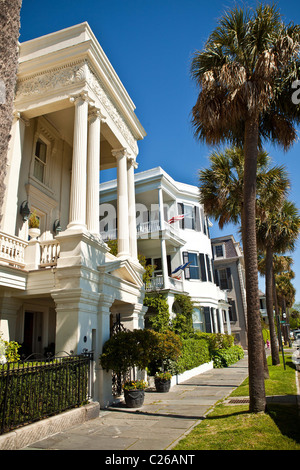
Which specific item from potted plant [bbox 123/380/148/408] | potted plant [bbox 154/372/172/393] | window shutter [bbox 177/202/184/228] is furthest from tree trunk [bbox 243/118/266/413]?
window shutter [bbox 177/202/184/228]

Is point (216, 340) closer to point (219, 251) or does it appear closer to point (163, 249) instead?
point (163, 249)

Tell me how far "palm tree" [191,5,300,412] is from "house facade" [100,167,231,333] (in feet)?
42.4

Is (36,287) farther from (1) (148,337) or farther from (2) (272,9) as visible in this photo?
(2) (272,9)

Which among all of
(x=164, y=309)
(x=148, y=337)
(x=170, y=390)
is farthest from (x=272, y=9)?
(x=164, y=309)

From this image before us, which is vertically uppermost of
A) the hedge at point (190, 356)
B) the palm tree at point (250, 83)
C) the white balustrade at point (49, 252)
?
the palm tree at point (250, 83)

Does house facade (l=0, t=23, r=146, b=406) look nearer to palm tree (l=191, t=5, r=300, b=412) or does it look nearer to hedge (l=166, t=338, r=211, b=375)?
hedge (l=166, t=338, r=211, b=375)

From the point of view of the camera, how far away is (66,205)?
627 inches

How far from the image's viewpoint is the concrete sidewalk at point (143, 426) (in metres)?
5.86

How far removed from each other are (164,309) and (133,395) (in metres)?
10.6

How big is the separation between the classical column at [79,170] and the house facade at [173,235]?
11.0 metres

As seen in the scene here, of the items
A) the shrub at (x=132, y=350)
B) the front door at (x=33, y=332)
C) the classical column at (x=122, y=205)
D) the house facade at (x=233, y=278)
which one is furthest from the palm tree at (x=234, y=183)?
the house facade at (x=233, y=278)

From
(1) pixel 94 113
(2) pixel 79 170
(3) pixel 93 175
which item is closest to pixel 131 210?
(3) pixel 93 175

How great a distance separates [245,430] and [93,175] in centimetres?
901

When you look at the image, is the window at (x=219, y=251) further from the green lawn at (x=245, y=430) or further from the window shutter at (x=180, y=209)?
the green lawn at (x=245, y=430)
